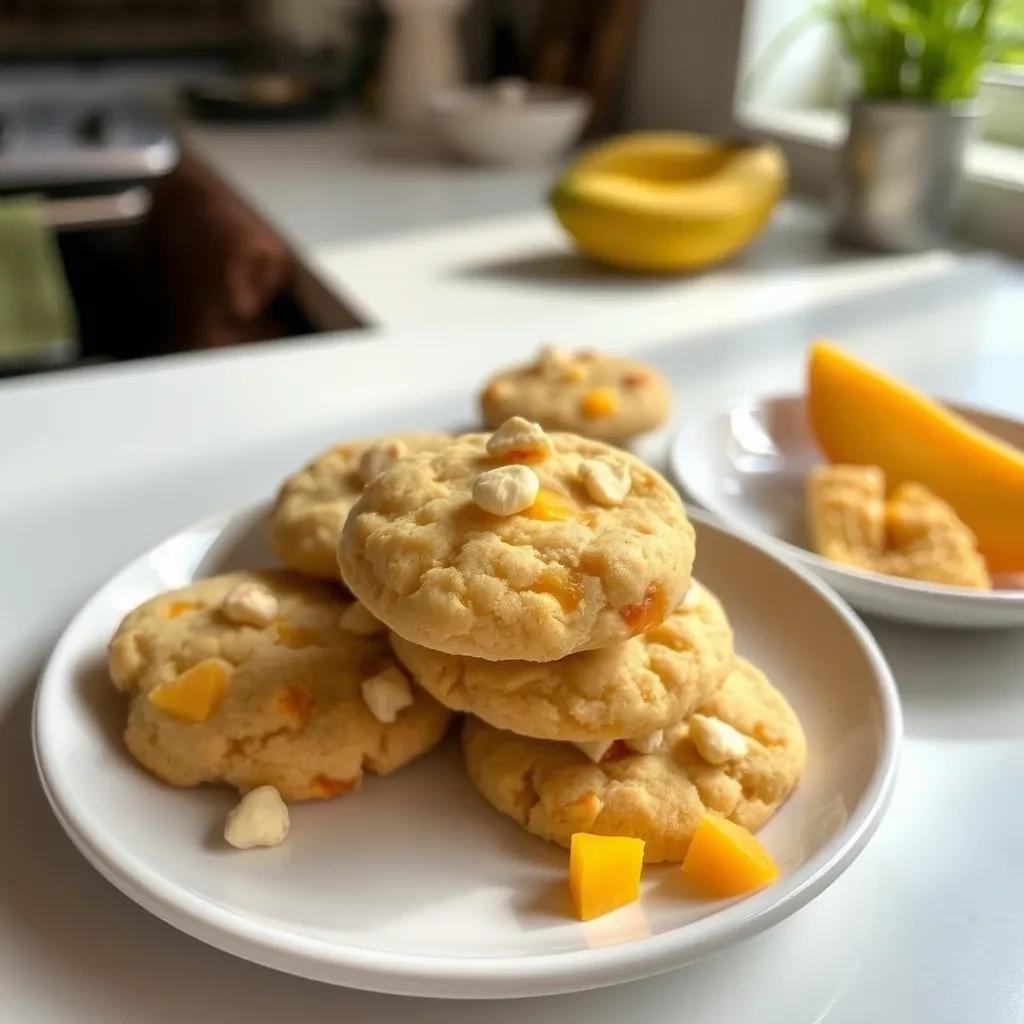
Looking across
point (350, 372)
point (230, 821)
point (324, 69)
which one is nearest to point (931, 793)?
point (230, 821)

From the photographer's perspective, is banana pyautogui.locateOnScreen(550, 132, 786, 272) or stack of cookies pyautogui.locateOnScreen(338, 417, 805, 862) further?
banana pyautogui.locateOnScreen(550, 132, 786, 272)

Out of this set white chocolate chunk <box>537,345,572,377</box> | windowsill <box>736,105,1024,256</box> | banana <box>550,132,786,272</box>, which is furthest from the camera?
windowsill <box>736,105,1024,256</box>

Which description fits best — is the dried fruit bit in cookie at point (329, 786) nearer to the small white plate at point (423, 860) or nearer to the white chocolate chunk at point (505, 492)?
the small white plate at point (423, 860)

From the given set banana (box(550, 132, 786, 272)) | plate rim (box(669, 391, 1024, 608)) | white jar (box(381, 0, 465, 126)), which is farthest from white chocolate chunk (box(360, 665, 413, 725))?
white jar (box(381, 0, 465, 126))

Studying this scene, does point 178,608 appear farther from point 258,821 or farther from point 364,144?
point 364,144

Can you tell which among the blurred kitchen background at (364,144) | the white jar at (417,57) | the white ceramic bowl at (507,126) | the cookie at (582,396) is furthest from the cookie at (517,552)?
the white jar at (417,57)

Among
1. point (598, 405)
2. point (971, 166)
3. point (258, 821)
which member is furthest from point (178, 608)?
point (971, 166)

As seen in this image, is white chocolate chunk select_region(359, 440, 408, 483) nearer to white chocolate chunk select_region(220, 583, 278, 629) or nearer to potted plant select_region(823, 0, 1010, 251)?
white chocolate chunk select_region(220, 583, 278, 629)
